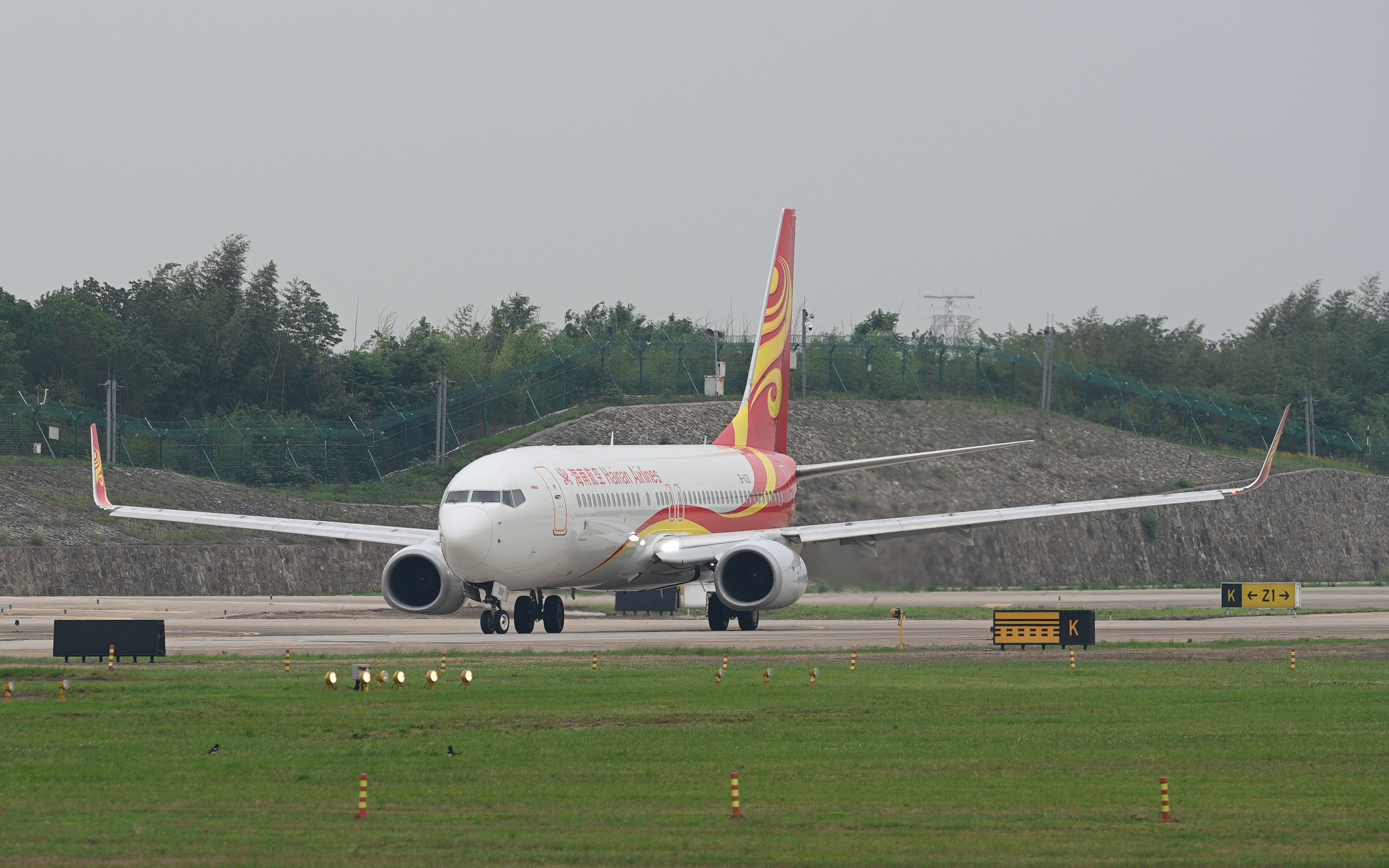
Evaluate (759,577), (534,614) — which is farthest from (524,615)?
(759,577)

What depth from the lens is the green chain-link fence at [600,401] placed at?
263 feet

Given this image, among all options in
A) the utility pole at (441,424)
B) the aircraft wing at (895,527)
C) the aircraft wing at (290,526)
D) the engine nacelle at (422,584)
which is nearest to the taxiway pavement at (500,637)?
the engine nacelle at (422,584)

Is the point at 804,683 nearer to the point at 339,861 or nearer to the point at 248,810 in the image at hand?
the point at 248,810

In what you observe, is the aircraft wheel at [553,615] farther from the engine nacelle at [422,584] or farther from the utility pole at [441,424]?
the utility pole at [441,424]

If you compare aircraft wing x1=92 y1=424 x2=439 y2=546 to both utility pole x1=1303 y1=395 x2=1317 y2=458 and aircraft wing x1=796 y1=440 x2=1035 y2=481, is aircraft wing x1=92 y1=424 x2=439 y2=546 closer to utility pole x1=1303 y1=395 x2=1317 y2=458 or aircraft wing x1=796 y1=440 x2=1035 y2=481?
aircraft wing x1=796 y1=440 x2=1035 y2=481

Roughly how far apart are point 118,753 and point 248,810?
450cm

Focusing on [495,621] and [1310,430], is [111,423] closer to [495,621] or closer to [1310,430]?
[495,621]

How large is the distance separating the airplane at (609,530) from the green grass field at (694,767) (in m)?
7.09

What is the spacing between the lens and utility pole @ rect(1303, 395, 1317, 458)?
4151 inches

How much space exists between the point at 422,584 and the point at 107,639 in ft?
31.0

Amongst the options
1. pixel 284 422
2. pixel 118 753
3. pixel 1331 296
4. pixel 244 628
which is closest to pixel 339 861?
pixel 118 753

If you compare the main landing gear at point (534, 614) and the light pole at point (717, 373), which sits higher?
the light pole at point (717, 373)

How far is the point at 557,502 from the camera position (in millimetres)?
39844

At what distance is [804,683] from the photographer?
29.2 metres
